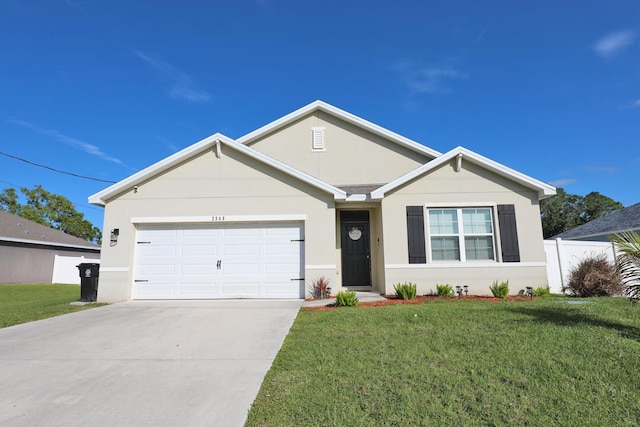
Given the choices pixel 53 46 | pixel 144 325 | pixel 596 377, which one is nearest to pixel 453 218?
pixel 596 377

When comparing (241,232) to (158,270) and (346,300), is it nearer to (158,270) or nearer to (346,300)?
(158,270)

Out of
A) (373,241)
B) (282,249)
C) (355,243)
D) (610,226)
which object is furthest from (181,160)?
(610,226)

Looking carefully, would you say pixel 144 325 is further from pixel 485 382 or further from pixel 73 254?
pixel 73 254

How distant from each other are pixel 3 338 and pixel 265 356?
4.87 meters

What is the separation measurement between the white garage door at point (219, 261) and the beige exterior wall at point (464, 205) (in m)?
2.78

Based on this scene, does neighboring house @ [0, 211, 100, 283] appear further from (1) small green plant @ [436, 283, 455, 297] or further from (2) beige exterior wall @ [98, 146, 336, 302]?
(1) small green plant @ [436, 283, 455, 297]

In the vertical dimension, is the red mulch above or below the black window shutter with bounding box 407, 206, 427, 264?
below

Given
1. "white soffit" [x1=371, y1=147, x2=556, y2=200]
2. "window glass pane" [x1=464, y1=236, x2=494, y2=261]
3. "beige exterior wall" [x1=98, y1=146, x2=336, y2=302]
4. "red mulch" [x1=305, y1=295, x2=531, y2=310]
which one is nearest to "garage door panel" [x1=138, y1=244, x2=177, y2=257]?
"beige exterior wall" [x1=98, y1=146, x2=336, y2=302]

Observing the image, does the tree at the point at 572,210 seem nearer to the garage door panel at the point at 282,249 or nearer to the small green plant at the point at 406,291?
the small green plant at the point at 406,291

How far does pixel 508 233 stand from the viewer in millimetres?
9680

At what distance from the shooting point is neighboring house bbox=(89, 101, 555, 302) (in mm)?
9625

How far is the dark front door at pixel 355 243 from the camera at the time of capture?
36.8 ft

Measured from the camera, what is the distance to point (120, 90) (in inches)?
571

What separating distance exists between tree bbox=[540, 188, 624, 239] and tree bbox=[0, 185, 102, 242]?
56134 mm
